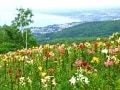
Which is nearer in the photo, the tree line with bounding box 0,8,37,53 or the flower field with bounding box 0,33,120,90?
the flower field with bounding box 0,33,120,90

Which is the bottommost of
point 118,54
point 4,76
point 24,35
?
point 24,35

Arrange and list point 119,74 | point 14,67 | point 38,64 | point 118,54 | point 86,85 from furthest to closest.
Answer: point 14,67
point 38,64
point 118,54
point 119,74
point 86,85

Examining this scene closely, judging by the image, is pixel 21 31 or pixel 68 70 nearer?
pixel 68 70

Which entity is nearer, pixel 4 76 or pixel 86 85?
pixel 86 85

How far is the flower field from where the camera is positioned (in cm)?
1073

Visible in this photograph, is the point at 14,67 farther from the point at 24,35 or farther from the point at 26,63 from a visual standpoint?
the point at 24,35

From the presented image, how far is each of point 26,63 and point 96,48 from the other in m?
2.75

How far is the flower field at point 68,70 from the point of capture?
10.7m

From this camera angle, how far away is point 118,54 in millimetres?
13414

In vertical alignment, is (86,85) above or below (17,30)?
above

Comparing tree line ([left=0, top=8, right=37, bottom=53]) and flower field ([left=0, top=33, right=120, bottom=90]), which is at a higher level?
flower field ([left=0, top=33, right=120, bottom=90])

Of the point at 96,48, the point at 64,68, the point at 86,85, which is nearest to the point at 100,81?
the point at 86,85

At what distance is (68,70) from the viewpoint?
1282 cm

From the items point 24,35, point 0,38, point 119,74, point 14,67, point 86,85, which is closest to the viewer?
point 86,85
